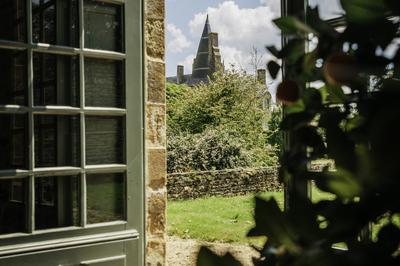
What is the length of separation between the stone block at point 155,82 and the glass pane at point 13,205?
851 millimetres

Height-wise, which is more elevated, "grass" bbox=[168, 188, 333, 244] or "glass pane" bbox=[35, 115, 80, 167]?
"glass pane" bbox=[35, 115, 80, 167]

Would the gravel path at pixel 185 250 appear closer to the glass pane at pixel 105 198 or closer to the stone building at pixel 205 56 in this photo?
the glass pane at pixel 105 198

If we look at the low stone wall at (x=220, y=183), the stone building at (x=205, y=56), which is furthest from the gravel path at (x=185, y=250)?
the stone building at (x=205, y=56)

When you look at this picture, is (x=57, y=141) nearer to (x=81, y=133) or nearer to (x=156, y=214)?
(x=81, y=133)

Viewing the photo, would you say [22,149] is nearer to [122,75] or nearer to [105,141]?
[105,141]

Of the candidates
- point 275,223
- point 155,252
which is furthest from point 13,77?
point 275,223

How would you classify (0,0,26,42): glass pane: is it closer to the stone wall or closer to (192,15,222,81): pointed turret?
the stone wall

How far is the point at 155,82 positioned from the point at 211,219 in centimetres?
438

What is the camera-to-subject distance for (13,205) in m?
1.92

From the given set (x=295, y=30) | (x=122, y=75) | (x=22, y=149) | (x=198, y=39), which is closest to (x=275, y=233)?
(x=295, y=30)

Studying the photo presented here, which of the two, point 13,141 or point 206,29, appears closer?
point 13,141

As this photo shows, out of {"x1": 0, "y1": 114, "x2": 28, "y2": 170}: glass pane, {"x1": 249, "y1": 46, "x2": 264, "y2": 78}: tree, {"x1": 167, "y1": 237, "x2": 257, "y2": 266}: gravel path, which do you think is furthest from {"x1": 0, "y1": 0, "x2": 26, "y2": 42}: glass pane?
{"x1": 249, "y1": 46, "x2": 264, "y2": 78}: tree

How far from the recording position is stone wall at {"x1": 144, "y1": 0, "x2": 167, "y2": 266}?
2.43 m

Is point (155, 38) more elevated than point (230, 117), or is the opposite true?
point (155, 38)
